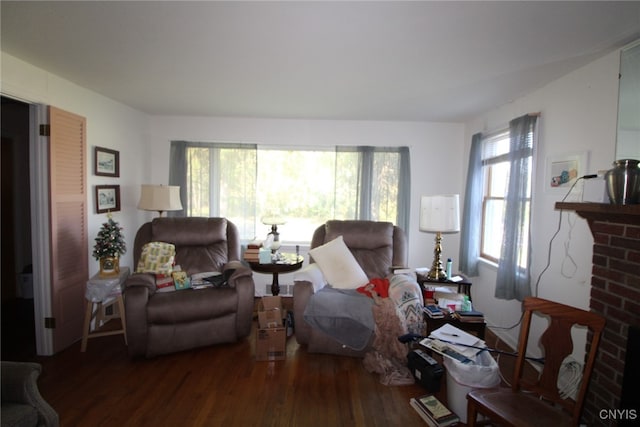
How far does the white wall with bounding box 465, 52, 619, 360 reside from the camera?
6.73 feet

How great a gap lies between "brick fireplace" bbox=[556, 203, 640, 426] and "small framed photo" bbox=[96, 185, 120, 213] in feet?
12.8

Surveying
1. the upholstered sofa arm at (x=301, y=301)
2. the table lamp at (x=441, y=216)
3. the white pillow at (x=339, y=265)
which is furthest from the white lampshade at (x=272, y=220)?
the table lamp at (x=441, y=216)

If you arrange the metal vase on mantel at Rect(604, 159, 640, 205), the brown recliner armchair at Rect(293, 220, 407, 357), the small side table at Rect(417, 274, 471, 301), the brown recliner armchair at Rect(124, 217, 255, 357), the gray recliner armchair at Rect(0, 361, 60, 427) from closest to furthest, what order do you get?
the gray recliner armchair at Rect(0, 361, 60, 427) → the metal vase on mantel at Rect(604, 159, 640, 205) → the brown recliner armchair at Rect(124, 217, 255, 357) → the small side table at Rect(417, 274, 471, 301) → the brown recliner armchair at Rect(293, 220, 407, 357)

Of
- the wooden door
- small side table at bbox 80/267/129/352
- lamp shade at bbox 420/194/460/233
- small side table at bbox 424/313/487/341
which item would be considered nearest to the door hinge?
the wooden door

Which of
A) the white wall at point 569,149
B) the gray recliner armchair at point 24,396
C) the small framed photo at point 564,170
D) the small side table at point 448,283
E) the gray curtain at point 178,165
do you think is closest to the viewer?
the gray recliner armchair at point 24,396

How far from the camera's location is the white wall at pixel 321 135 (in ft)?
13.5

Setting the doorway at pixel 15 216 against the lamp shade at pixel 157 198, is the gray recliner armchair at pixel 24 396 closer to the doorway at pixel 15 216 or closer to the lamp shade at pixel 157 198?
the lamp shade at pixel 157 198

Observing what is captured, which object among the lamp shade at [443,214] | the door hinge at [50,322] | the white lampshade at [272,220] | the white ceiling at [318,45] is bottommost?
the door hinge at [50,322]

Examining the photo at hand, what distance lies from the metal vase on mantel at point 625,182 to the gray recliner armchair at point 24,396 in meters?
2.90

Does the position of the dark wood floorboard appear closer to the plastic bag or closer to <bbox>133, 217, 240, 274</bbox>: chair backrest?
the plastic bag

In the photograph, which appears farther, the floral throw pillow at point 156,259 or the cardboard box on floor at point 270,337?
the floral throw pillow at point 156,259

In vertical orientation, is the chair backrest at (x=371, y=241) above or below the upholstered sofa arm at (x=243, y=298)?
above

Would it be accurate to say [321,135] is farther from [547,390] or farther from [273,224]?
[547,390]

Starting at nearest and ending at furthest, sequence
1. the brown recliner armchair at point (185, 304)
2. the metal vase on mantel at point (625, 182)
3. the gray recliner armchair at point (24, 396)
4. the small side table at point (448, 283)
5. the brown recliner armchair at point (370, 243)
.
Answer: the gray recliner armchair at point (24, 396) < the metal vase on mantel at point (625, 182) < the brown recliner armchair at point (185, 304) < the small side table at point (448, 283) < the brown recliner armchair at point (370, 243)
